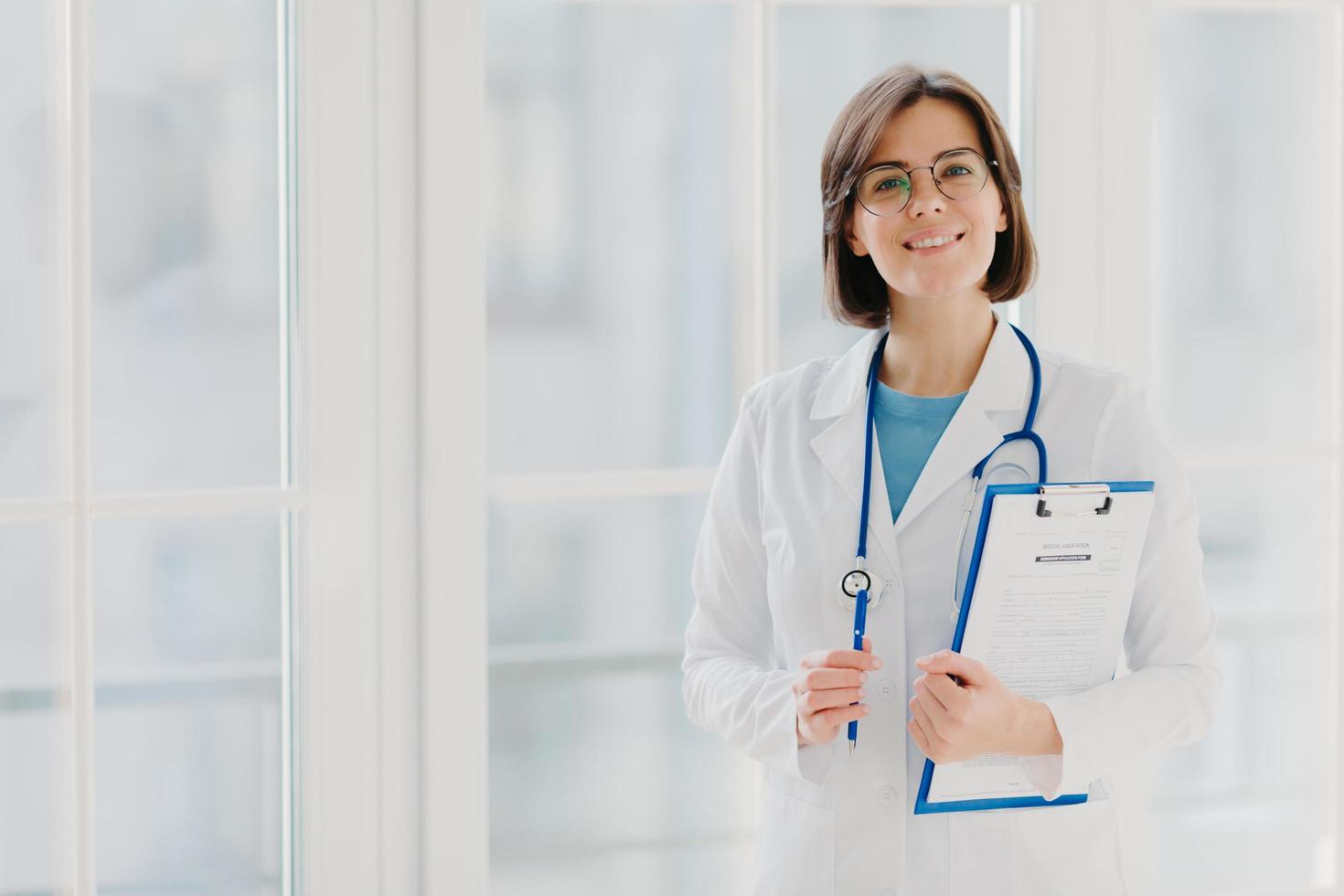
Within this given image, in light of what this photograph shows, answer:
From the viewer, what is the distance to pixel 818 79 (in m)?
1.86

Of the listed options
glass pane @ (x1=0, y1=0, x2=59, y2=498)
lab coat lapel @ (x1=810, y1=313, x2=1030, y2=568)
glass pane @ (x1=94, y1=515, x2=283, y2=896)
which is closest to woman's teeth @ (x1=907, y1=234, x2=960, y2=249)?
lab coat lapel @ (x1=810, y1=313, x2=1030, y2=568)

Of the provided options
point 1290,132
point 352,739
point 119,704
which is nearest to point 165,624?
point 119,704

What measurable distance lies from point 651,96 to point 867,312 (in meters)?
0.50

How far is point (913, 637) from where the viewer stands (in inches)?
52.4

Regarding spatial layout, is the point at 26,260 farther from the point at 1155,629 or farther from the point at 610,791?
the point at 1155,629

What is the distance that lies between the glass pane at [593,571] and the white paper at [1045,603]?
644mm

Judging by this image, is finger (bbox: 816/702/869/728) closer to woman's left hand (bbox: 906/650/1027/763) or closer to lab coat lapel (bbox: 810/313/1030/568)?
woman's left hand (bbox: 906/650/1027/763)

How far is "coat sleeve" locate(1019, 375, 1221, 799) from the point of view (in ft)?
4.20

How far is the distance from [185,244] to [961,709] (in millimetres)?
1116

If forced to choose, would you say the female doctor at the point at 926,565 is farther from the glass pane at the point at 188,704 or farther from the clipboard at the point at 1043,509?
the glass pane at the point at 188,704

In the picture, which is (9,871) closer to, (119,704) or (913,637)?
(119,704)

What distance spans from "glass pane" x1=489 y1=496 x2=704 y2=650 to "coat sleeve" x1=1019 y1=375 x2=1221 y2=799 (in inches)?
26.4

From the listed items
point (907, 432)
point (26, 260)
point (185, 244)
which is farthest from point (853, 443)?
point (26, 260)

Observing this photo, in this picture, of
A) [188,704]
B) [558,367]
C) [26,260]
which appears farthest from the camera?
[558,367]
